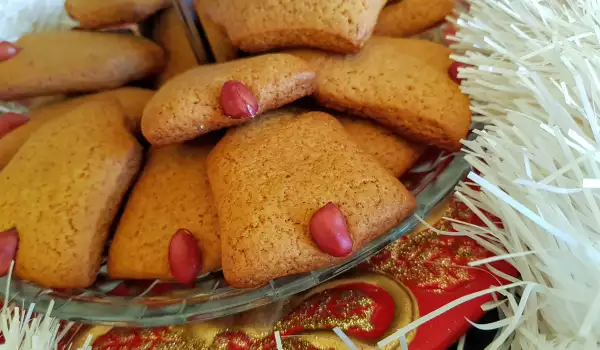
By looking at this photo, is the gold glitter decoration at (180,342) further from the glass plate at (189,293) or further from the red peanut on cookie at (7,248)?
the red peanut on cookie at (7,248)

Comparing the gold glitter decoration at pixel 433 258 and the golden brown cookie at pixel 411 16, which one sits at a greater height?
the golden brown cookie at pixel 411 16

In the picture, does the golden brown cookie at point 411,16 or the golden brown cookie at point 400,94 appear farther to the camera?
the golden brown cookie at point 411,16

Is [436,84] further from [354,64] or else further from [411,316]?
[411,316]

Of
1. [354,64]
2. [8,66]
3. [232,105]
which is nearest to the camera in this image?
[232,105]

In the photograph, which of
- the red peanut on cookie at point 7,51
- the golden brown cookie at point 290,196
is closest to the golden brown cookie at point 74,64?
the red peanut on cookie at point 7,51

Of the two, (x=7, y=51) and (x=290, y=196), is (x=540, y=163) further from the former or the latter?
(x=7, y=51)

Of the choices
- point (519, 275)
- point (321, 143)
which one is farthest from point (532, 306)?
point (321, 143)
